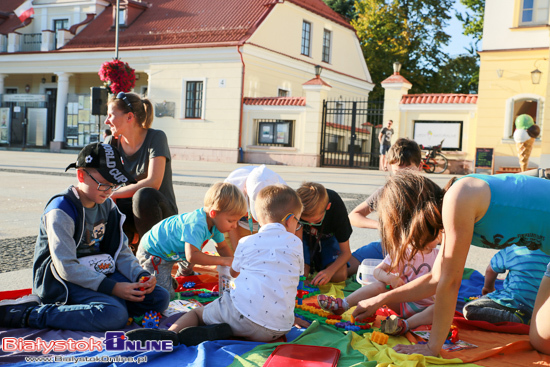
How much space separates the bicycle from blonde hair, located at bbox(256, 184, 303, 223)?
17.0 m

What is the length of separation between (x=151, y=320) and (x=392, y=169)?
2.23 m

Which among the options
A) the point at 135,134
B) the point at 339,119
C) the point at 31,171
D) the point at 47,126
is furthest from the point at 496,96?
the point at 47,126

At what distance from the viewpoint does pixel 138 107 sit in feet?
15.4

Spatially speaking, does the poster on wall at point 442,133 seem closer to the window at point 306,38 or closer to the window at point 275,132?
the window at point 275,132

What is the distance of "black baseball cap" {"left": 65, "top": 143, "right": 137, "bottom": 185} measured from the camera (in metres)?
3.15

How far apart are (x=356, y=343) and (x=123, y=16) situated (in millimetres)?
26383

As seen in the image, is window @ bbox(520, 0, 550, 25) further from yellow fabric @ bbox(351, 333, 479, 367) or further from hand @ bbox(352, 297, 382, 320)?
yellow fabric @ bbox(351, 333, 479, 367)

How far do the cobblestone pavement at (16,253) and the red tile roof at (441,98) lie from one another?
54.7ft

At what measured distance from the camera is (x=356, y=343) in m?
3.01

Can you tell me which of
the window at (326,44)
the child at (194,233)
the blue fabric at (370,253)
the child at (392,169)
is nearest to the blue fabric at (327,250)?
the child at (392,169)

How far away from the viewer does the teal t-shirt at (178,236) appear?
360cm

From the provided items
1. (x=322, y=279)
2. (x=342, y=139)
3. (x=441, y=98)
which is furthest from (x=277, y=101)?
(x=322, y=279)

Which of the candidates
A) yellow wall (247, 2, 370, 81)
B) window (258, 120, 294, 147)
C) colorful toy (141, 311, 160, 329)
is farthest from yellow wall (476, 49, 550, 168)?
colorful toy (141, 311, 160, 329)

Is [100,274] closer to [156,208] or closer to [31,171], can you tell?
[156,208]
